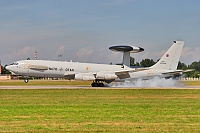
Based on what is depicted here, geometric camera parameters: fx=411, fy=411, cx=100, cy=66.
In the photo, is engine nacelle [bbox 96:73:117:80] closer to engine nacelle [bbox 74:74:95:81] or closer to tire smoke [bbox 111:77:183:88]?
engine nacelle [bbox 74:74:95:81]

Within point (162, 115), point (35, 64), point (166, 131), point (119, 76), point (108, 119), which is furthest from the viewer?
point (119, 76)

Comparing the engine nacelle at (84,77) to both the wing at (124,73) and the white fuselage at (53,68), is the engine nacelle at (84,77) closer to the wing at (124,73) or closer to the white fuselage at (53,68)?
the white fuselage at (53,68)

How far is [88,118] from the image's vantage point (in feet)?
60.4

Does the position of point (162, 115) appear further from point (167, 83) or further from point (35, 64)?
point (167, 83)

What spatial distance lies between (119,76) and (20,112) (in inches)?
1609

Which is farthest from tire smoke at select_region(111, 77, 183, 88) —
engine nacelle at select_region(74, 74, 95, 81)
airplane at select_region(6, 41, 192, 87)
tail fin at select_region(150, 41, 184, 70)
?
engine nacelle at select_region(74, 74, 95, 81)

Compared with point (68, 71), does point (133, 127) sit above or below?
below

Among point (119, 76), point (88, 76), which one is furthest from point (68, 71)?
point (119, 76)

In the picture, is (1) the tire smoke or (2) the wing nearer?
(2) the wing

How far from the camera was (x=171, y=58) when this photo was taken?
6438 centimetres

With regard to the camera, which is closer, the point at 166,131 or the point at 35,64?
the point at 166,131

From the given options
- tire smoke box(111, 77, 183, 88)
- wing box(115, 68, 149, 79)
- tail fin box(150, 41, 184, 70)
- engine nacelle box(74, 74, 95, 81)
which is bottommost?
tire smoke box(111, 77, 183, 88)

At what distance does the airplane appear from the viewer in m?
57.3

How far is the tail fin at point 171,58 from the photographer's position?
210 ft
